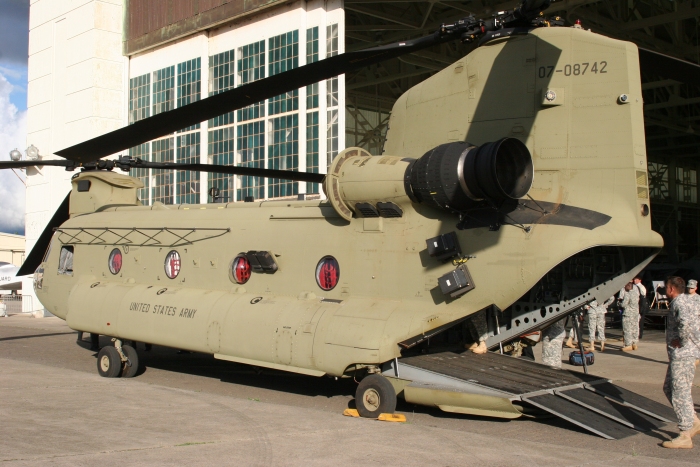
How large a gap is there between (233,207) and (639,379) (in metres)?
7.51

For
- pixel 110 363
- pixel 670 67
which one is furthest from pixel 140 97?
pixel 670 67

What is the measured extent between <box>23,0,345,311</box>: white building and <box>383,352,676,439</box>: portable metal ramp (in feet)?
36.0

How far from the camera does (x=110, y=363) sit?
12.5 m

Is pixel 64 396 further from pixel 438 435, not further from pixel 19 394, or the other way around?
pixel 438 435

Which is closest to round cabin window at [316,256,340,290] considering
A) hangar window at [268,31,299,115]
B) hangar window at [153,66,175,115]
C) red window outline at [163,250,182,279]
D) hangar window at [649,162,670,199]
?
red window outline at [163,250,182,279]

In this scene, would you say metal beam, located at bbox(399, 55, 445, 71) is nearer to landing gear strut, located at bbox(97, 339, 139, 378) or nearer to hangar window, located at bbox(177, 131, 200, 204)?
hangar window, located at bbox(177, 131, 200, 204)

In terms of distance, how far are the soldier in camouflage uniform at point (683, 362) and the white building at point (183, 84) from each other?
13116mm

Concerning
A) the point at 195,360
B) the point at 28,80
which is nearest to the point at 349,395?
the point at 195,360

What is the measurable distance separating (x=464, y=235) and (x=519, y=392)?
205 cm

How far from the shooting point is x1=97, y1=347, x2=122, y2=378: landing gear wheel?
40.9 feet

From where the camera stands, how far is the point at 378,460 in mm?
6754

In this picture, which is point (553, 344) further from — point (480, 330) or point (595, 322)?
point (595, 322)

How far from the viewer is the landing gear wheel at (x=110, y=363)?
12469 mm

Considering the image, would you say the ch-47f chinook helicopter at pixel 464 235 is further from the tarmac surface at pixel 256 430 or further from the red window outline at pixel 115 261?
the red window outline at pixel 115 261
